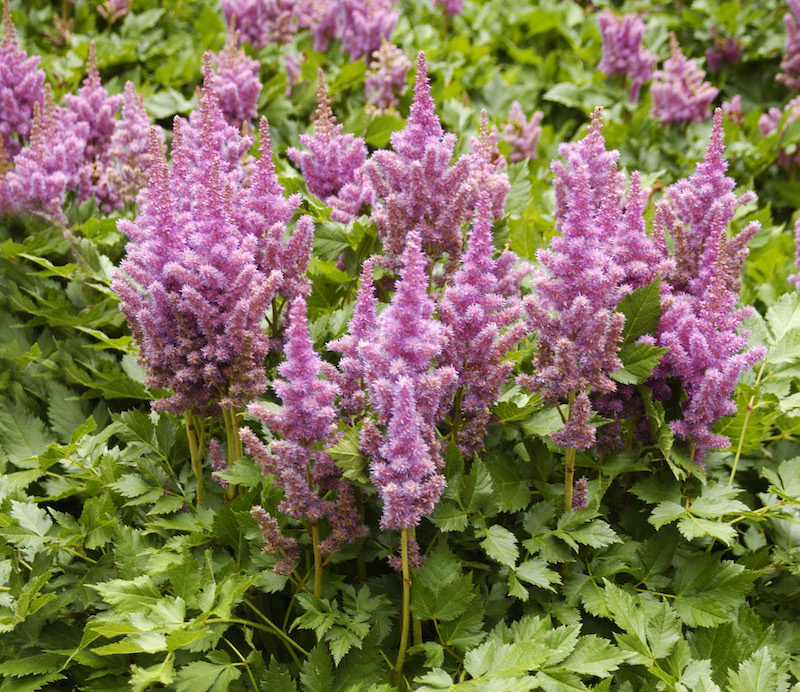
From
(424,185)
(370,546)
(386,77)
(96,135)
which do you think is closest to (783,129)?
(386,77)

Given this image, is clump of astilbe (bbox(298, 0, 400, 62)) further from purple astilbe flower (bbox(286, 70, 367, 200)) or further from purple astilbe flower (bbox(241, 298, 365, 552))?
purple astilbe flower (bbox(241, 298, 365, 552))

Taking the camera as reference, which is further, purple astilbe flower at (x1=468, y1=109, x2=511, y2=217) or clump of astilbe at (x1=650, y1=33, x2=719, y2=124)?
clump of astilbe at (x1=650, y1=33, x2=719, y2=124)

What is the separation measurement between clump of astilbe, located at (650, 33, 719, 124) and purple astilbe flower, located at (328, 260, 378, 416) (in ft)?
12.0

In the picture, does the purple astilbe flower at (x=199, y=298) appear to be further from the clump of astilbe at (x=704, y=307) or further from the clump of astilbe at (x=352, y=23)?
the clump of astilbe at (x=352, y=23)

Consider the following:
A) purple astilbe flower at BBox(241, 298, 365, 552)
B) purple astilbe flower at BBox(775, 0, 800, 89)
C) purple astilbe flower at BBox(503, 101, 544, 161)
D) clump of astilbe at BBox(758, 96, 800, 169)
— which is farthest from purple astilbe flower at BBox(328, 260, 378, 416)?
purple astilbe flower at BBox(775, 0, 800, 89)

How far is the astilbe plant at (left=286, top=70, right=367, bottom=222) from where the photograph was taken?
266 cm

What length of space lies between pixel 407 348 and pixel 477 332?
311 mm

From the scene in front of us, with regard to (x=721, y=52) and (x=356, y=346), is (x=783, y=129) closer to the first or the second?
(x=721, y=52)

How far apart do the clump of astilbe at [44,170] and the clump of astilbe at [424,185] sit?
1708 millimetres

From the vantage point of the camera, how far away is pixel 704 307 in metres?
2.13

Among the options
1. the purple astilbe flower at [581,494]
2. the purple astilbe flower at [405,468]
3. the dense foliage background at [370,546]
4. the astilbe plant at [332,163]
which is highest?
the astilbe plant at [332,163]

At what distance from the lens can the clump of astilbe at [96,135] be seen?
3.59 meters

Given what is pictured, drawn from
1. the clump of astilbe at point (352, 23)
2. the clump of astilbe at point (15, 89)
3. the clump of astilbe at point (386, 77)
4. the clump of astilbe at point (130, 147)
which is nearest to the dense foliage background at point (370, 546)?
the clump of astilbe at point (130, 147)

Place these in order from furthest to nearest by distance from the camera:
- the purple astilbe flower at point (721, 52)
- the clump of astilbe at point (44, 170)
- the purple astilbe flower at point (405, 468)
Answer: the purple astilbe flower at point (721, 52) → the clump of astilbe at point (44, 170) → the purple astilbe flower at point (405, 468)
